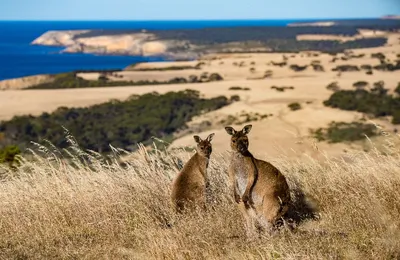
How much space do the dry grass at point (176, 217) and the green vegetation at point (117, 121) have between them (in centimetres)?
3450

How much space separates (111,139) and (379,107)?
935 inches

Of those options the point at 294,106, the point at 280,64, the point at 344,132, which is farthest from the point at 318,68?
the point at 344,132

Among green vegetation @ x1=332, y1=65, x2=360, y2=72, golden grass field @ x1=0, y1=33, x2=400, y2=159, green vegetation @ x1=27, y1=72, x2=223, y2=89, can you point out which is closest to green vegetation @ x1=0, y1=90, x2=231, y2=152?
golden grass field @ x1=0, y1=33, x2=400, y2=159

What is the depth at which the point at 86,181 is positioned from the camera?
836cm

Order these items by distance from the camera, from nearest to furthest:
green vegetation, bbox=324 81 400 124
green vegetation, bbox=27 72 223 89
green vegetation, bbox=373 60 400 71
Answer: green vegetation, bbox=324 81 400 124 → green vegetation, bbox=373 60 400 71 → green vegetation, bbox=27 72 223 89

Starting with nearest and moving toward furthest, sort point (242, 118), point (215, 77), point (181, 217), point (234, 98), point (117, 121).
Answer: point (181, 217), point (242, 118), point (117, 121), point (234, 98), point (215, 77)

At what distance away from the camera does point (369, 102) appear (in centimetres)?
5616

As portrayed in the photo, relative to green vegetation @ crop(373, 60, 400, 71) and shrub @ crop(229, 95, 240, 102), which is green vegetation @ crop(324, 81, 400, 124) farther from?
green vegetation @ crop(373, 60, 400, 71)

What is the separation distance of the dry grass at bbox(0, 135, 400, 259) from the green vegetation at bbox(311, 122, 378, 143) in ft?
101

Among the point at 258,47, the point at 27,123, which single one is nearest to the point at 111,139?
the point at 27,123

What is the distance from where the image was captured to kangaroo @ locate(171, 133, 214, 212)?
7.05 meters

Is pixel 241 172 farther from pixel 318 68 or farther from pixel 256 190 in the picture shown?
pixel 318 68

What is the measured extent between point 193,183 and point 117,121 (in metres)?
51.8

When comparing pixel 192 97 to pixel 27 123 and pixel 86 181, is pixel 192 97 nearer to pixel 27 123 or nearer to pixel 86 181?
pixel 27 123
